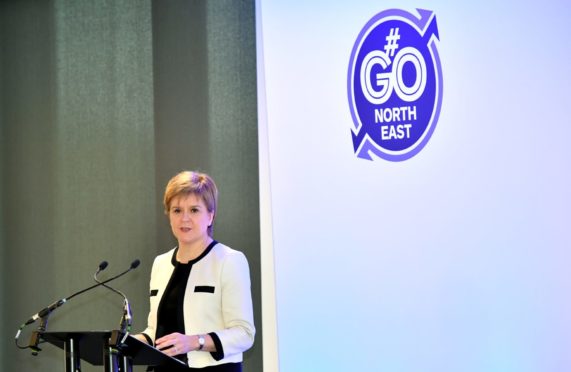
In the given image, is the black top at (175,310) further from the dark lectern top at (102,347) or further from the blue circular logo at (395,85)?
the blue circular logo at (395,85)

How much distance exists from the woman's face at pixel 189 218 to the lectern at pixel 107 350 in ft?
2.26

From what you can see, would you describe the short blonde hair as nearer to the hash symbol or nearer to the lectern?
the lectern

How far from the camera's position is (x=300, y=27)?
176 inches

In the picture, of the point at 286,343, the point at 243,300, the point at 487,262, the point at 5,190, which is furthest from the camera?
the point at 5,190

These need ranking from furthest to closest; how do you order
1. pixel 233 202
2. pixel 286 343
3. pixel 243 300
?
1. pixel 233 202
2. pixel 286 343
3. pixel 243 300

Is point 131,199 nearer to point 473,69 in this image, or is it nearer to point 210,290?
point 210,290

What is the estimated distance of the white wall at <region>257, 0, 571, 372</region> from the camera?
396 centimetres

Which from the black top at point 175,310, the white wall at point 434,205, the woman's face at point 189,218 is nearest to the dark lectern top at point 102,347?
the black top at point 175,310

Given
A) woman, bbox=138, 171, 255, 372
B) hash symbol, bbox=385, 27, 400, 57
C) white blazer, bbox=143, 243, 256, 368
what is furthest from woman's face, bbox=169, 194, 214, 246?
hash symbol, bbox=385, 27, 400, 57

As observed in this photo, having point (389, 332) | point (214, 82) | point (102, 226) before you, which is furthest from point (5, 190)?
point (389, 332)

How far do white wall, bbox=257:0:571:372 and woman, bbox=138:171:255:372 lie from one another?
2.02 ft

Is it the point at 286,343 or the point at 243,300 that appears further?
the point at 286,343

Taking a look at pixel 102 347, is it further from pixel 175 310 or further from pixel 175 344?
pixel 175 310

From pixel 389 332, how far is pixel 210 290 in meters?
0.97
